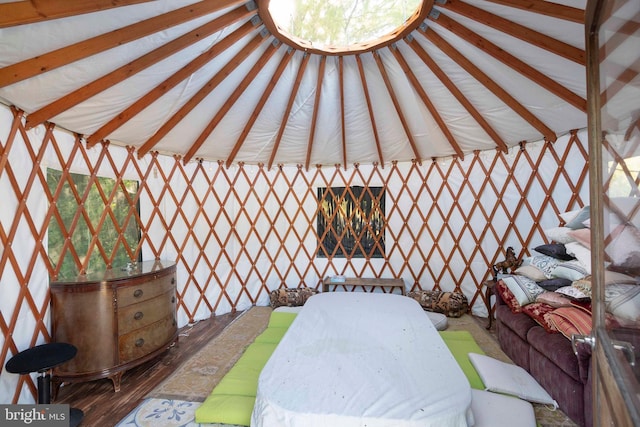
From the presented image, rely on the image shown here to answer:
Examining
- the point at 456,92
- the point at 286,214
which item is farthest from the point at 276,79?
the point at 286,214

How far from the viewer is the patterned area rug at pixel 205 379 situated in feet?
5.54

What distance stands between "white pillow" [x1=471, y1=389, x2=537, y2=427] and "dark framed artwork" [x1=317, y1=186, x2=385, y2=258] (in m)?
2.28

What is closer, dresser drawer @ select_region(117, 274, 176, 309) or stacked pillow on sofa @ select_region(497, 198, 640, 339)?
stacked pillow on sofa @ select_region(497, 198, 640, 339)

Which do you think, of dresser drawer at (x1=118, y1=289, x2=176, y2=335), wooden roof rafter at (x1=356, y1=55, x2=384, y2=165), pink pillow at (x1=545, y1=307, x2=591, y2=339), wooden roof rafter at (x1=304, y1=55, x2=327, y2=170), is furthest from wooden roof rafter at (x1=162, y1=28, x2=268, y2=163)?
pink pillow at (x1=545, y1=307, x2=591, y2=339)

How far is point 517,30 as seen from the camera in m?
1.69

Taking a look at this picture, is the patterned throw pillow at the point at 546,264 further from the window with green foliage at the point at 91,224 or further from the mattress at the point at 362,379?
the window with green foliage at the point at 91,224

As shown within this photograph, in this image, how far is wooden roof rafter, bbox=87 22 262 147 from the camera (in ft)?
6.22

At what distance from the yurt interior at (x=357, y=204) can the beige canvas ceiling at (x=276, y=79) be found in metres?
0.02

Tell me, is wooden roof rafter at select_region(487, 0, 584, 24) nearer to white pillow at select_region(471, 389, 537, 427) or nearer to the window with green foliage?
white pillow at select_region(471, 389, 537, 427)

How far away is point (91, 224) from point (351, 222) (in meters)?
2.83

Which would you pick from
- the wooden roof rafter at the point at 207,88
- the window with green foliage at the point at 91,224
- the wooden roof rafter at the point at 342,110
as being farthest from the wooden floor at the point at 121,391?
the wooden roof rafter at the point at 342,110

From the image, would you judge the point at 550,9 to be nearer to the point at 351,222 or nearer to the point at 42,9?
the point at 42,9

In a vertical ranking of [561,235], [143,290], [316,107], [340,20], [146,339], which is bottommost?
[146,339]

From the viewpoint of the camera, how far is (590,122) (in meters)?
0.86
